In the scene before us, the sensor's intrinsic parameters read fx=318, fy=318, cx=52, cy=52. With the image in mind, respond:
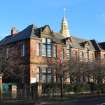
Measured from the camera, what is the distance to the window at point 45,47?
5122 cm

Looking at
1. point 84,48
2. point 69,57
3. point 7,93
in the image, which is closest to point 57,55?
point 69,57

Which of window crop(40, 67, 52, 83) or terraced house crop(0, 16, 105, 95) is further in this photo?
window crop(40, 67, 52, 83)

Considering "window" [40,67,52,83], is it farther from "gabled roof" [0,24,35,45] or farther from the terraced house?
"gabled roof" [0,24,35,45]

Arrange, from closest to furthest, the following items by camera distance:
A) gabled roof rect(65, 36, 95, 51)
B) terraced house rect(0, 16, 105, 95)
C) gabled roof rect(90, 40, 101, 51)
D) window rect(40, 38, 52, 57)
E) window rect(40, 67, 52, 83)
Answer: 1. terraced house rect(0, 16, 105, 95)
2. window rect(40, 67, 52, 83)
3. window rect(40, 38, 52, 57)
4. gabled roof rect(65, 36, 95, 51)
5. gabled roof rect(90, 40, 101, 51)

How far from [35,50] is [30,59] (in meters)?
1.78

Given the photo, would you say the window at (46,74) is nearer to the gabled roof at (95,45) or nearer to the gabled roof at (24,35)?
the gabled roof at (24,35)

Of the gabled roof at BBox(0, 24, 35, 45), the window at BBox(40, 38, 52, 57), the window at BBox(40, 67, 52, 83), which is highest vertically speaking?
the gabled roof at BBox(0, 24, 35, 45)

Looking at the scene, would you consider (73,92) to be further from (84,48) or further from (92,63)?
(84,48)

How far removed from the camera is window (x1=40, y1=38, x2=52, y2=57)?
51219mm

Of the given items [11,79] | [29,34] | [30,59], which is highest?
[29,34]

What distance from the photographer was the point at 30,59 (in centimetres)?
4906

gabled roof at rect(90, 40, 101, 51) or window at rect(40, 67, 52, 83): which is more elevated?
gabled roof at rect(90, 40, 101, 51)

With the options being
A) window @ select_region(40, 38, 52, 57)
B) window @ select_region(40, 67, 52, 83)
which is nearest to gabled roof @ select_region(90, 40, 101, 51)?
window @ select_region(40, 38, 52, 57)

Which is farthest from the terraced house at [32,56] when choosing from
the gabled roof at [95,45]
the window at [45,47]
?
the gabled roof at [95,45]
